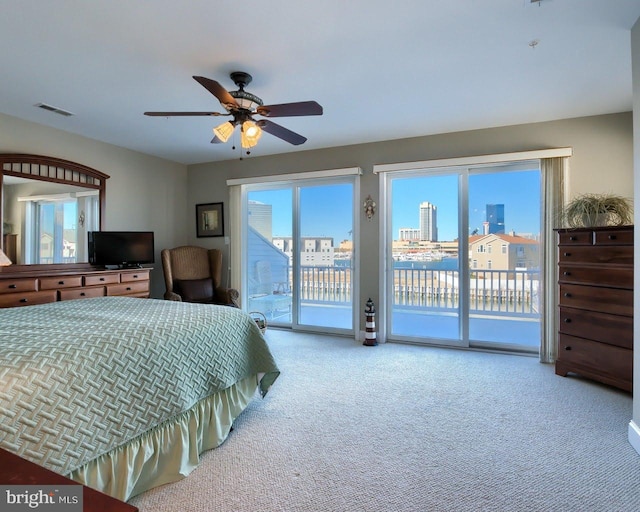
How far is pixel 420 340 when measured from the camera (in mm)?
4254

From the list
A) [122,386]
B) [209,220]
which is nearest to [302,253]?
[209,220]

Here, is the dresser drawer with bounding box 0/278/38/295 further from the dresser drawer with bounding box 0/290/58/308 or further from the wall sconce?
the wall sconce

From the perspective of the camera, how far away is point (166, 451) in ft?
5.73

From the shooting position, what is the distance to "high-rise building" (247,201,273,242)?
16.8 feet

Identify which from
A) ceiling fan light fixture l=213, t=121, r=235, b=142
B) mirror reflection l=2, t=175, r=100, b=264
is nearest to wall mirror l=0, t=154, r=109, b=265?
mirror reflection l=2, t=175, r=100, b=264

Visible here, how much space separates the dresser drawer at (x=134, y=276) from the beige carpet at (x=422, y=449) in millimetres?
2208

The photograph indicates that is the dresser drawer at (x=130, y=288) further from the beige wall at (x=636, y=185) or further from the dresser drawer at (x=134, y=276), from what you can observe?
the beige wall at (x=636, y=185)

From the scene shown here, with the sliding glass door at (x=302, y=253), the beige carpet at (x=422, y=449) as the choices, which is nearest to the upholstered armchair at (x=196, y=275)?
the sliding glass door at (x=302, y=253)

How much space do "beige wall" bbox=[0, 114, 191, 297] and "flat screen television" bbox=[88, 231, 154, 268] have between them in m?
0.31

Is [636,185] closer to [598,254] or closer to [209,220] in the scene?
[598,254]

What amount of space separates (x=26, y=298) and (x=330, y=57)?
10.7 ft

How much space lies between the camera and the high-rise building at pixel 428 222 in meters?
4.22

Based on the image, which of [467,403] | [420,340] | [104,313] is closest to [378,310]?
[420,340]

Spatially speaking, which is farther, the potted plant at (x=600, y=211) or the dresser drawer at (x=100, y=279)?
the dresser drawer at (x=100, y=279)
